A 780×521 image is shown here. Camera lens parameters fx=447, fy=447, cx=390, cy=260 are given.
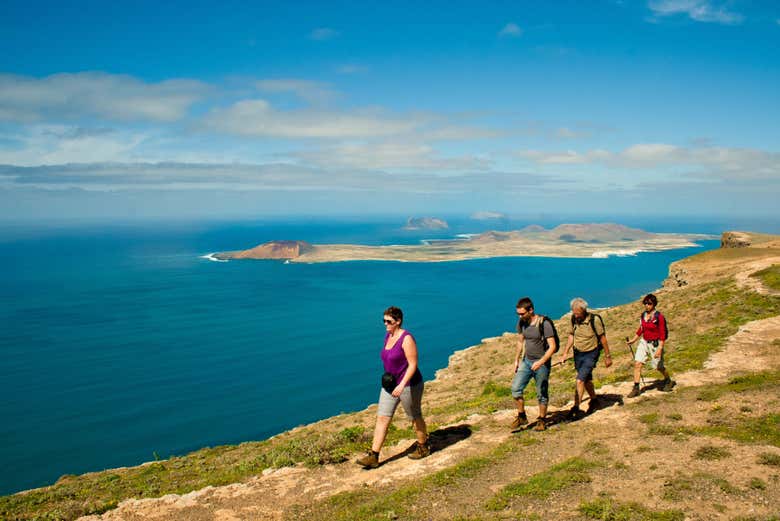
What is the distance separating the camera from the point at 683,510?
715 cm

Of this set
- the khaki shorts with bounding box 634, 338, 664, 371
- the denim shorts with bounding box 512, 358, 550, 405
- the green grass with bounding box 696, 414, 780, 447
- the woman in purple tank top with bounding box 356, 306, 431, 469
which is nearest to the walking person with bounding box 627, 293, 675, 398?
the khaki shorts with bounding box 634, 338, 664, 371

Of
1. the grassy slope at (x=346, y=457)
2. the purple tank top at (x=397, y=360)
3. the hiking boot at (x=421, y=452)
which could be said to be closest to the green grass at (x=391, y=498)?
the grassy slope at (x=346, y=457)

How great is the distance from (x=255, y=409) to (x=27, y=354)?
5445 centimetres

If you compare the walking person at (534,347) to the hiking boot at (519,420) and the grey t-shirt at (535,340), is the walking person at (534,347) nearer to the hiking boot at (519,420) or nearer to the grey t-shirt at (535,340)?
the grey t-shirt at (535,340)

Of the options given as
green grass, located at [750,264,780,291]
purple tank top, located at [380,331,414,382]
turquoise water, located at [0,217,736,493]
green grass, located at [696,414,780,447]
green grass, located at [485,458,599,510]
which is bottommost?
turquoise water, located at [0,217,736,493]

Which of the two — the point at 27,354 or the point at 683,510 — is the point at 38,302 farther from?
the point at 683,510

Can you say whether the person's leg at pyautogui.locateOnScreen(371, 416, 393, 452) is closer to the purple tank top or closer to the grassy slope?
the purple tank top

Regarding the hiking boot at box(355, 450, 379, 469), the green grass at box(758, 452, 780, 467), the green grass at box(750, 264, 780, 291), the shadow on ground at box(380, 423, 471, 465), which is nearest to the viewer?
→ the green grass at box(758, 452, 780, 467)

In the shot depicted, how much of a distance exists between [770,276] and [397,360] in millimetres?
33975

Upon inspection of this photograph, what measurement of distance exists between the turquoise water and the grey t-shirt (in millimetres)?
25669

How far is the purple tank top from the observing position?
364 inches

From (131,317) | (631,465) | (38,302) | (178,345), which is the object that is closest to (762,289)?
(631,465)

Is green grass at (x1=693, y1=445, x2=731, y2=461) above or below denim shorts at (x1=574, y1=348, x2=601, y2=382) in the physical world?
below

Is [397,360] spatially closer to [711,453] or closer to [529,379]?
[529,379]
